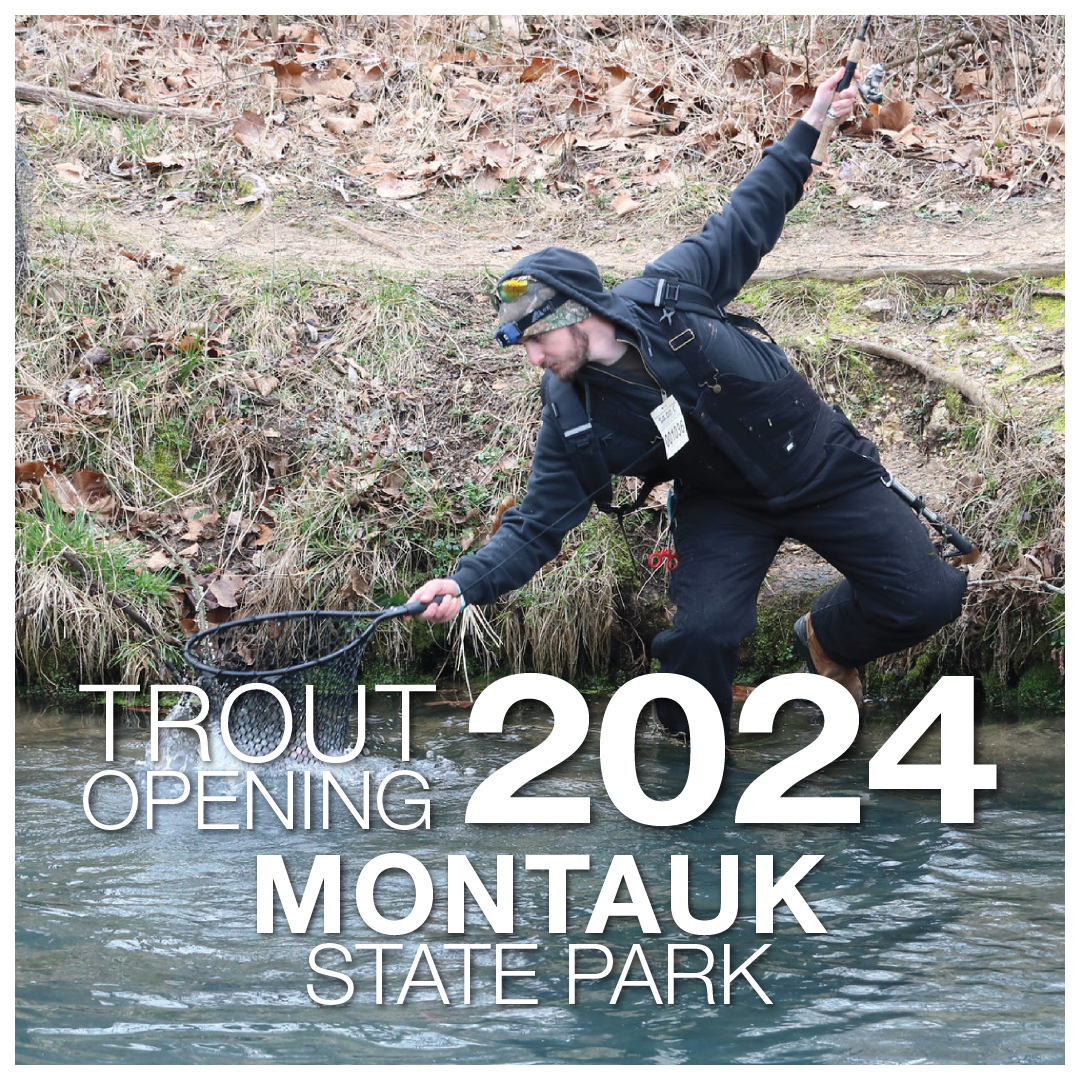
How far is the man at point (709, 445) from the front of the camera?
174 inches

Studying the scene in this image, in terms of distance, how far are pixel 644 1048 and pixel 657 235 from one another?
5559mm

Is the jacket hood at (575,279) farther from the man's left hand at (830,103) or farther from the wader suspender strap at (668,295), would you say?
the man's left hand at (830,103)

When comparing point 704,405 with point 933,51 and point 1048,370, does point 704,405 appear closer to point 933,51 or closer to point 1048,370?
point 1048,370

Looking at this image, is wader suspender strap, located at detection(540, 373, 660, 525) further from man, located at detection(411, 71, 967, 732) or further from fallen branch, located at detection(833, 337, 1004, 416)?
fallen branch, located at detection(833, 337, 1004, 416)

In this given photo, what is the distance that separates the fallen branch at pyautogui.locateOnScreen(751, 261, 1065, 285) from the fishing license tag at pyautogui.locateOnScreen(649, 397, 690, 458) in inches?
A: 122

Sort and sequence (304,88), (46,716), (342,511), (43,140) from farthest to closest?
(304,88) < (43,140) < (342,511) < (46,716)

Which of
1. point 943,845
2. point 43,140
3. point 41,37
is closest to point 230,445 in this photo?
point 43,140

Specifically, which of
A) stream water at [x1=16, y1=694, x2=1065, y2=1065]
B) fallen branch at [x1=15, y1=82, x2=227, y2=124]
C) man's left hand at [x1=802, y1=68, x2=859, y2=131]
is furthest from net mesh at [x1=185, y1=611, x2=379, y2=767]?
fallen branch at [x1=15, y1=82, x2=227, y2=124]

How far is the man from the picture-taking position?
4430mm

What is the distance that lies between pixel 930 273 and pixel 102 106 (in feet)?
18.2

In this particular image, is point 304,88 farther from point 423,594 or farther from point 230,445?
point 423,594

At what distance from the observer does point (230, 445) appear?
22.6 ft

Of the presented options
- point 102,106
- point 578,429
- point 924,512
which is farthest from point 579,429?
point 102,106

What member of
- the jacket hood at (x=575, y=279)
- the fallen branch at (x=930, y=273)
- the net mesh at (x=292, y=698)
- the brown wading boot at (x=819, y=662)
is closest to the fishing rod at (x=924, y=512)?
the brown wading boot at (x=819, y=662)
